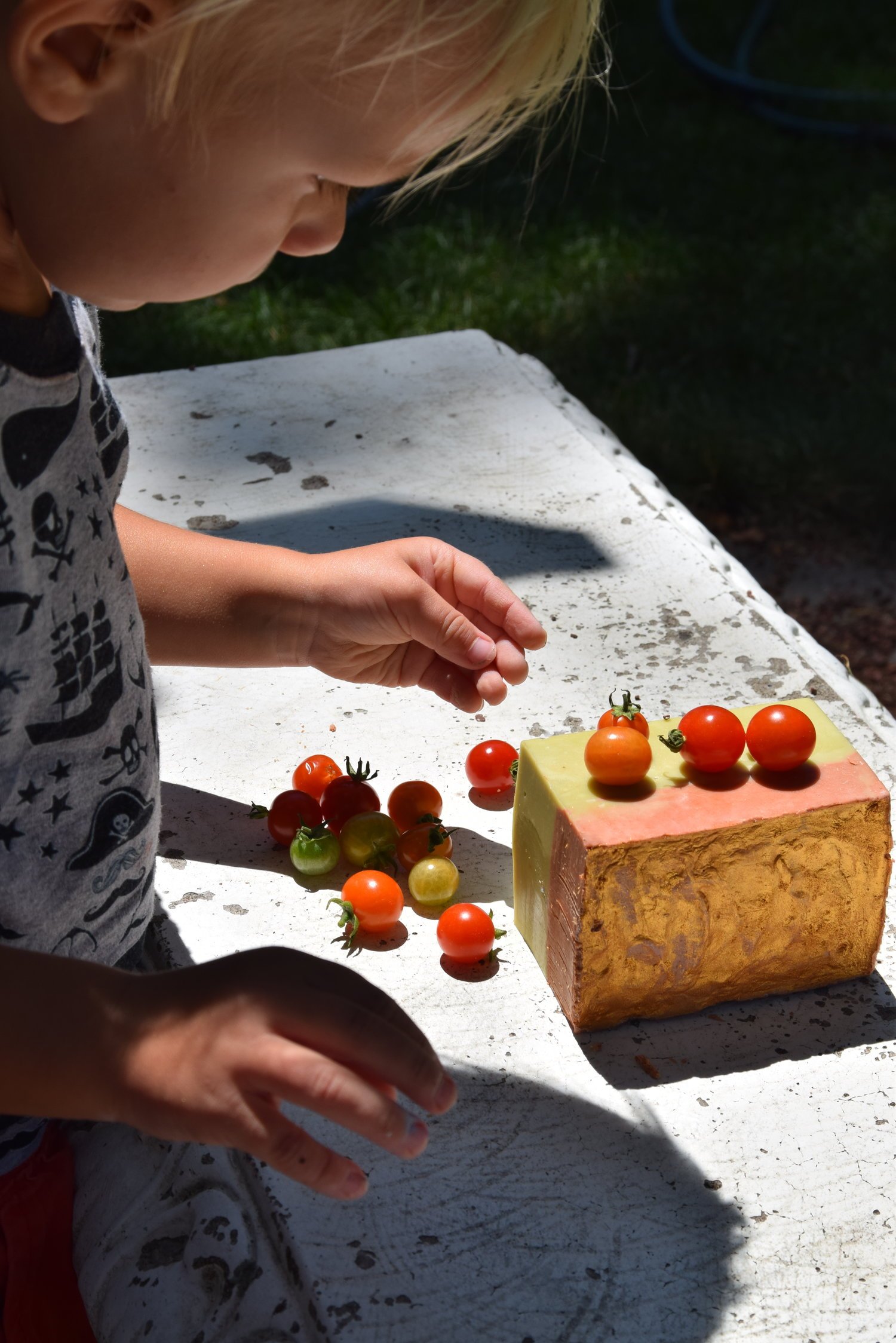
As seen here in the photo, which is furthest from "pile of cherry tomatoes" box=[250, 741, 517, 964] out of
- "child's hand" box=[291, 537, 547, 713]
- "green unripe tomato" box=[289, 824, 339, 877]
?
"child's hand" box=[291, 537, 547, 713]

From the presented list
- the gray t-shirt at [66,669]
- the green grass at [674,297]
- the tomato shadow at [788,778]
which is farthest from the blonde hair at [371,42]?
the green grass at [674,297]

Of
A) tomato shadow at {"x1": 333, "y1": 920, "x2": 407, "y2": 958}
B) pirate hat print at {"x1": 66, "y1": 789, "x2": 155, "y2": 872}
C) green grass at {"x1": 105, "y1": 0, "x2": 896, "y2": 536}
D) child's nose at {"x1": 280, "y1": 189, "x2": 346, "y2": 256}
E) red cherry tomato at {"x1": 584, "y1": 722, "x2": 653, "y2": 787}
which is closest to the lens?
child's nose at {"x1": 280, "y1": 189, "x2": 346, "y2": 256}

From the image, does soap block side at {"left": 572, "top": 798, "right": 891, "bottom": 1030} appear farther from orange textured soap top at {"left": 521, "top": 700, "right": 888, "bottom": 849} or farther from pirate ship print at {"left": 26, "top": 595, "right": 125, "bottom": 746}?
pirate ship print at {"left": 26, "top": 595, "right": 125, "bottom": 746}

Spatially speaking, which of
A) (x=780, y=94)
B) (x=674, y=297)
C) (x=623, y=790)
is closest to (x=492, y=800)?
(x=623, y=790)

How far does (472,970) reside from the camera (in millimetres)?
1171

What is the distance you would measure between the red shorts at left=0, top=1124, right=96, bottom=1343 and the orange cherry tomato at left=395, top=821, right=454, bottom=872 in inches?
15.4

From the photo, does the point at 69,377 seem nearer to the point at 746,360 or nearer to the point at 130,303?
the point at 130,303

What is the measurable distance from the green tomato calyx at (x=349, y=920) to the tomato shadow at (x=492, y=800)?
0.68 feet

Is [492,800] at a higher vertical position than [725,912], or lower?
lower

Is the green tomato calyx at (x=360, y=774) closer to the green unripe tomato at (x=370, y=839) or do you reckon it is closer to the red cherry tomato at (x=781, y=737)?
the green unripe tomato at (x=370, y=839)

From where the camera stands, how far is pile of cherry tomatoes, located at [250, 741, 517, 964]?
1167mm

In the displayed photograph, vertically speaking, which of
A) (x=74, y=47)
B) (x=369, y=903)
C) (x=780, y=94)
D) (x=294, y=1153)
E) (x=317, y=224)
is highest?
(x=74, y=47)

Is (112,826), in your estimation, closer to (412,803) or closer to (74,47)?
(412,803)

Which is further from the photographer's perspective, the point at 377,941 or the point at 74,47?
the point at 377,941
